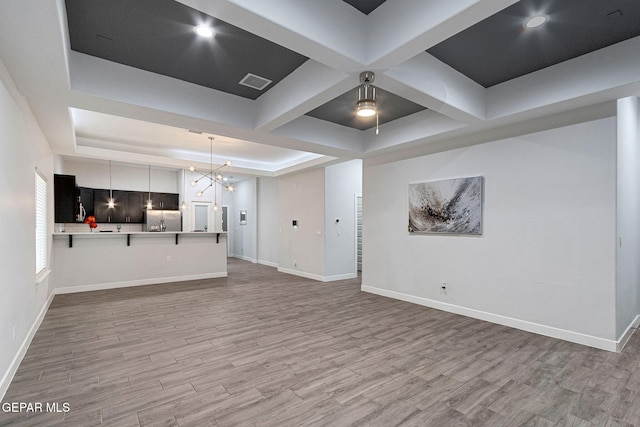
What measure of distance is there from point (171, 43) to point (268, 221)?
7.49 meters

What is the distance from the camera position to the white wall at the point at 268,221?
9820 millimetres

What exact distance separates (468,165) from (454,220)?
0.83 metres


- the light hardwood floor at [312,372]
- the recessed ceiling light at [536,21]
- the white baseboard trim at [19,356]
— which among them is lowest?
the light hardwood floor at [312,372]

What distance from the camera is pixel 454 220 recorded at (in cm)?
475

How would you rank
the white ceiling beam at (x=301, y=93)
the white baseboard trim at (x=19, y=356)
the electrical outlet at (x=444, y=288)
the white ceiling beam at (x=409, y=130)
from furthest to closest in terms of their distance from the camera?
the electrical outlet at (x=444, y=288), the white ceiling beam at (x=409, y=130), the white ceiling beam at (x=301, y=93), the white baseboard trim at (x=19, y=356)

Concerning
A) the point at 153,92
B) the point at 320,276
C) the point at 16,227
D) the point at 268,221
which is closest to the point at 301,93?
the point at 153,92

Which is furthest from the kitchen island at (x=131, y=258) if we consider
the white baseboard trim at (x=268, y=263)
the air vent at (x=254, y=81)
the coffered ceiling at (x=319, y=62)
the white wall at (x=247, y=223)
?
the air vent at (x=254, y=81)

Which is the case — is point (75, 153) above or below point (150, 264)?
above

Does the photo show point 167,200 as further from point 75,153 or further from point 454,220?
point 454,220

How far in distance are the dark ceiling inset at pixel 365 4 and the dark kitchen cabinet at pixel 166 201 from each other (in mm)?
8339

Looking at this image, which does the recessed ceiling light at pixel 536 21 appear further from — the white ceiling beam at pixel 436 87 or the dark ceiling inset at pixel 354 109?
the dark ceiling inset at pixel 354 109

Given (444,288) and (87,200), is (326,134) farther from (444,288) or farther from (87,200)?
(87,200)

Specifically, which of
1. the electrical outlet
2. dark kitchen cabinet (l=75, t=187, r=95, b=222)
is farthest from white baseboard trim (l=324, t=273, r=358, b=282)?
dark kitchen cabinet (l=75, t=187, r=95, b=222)

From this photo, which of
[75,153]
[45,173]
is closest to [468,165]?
[45,173]
